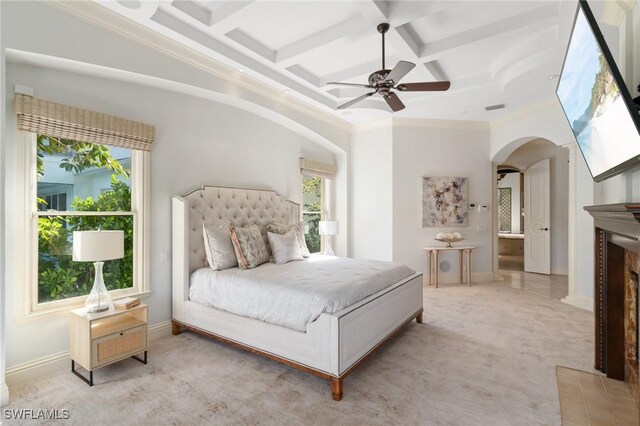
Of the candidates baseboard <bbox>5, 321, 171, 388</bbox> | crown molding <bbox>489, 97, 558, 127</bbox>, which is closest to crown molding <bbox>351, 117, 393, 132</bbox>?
crown molding <bbox>489, 97, 558, 127</bbox>

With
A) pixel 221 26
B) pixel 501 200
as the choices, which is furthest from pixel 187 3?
pixel 501 200

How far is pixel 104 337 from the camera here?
252 centimetres

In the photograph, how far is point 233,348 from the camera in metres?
3.13

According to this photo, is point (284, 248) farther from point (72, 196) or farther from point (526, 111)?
point (526, 111)

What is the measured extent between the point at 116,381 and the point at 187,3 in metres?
3.18

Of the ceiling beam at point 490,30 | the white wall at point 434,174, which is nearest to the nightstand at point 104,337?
the ceiling beam at point 490,30

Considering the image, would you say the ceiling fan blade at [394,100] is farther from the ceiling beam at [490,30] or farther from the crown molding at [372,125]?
the crown molding at [372,125]

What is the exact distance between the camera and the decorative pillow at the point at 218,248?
3408 mm

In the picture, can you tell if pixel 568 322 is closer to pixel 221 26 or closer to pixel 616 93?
pixel 616 93

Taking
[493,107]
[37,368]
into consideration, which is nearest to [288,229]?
[37,368]

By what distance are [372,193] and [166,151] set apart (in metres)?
3.63

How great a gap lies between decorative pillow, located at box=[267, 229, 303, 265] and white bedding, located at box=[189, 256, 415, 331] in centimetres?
18

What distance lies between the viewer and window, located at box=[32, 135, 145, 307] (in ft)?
8.82

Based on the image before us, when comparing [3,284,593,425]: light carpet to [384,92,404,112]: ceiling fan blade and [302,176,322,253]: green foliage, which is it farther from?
[302,176,322,253]: green foliage
